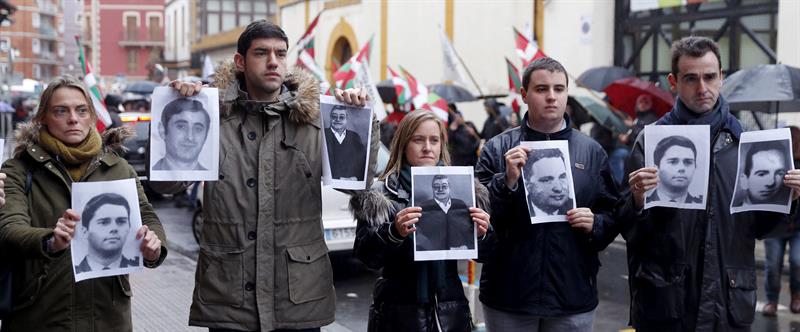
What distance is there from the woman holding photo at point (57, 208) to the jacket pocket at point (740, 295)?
2.28m

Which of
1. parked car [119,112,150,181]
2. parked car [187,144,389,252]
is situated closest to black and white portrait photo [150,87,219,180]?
parked car [187,144,389,252]

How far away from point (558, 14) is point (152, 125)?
1412cm

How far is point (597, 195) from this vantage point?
4.05 metres

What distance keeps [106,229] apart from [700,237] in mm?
2348

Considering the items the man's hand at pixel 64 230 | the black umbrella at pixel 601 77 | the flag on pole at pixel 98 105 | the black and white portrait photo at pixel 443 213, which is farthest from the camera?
the black umbrella at pixel 601 77

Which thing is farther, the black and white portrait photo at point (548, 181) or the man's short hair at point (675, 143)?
the black and white portrait photo at point (548, 181)

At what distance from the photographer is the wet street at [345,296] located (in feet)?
24.8

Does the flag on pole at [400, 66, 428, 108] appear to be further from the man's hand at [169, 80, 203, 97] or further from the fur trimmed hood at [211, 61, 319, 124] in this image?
the man's hand at [169, 80, 203, 97]

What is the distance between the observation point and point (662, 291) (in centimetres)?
381

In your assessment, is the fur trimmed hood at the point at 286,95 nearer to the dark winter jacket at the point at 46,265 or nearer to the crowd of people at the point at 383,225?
the crowd of people at the point at 383,225

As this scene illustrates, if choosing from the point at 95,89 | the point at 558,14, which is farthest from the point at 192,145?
the point at 558,14

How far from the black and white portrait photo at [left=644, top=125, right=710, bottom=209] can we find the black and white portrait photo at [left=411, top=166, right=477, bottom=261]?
734 millimetres

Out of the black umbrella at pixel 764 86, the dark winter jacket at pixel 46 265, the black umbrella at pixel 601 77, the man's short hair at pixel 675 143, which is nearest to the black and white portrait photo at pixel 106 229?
the dark winter jacket at pixel 46 265

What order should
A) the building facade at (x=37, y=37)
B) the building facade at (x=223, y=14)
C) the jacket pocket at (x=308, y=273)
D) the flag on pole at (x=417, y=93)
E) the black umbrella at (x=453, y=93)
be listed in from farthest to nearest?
the building facade at (x=37, y=37), the building facade at (x=223, y=14), the black umbrella at (x=453, y=93), the flag on pole at (x=417, y=93), the jacket pocket at (x=308, y=273)
